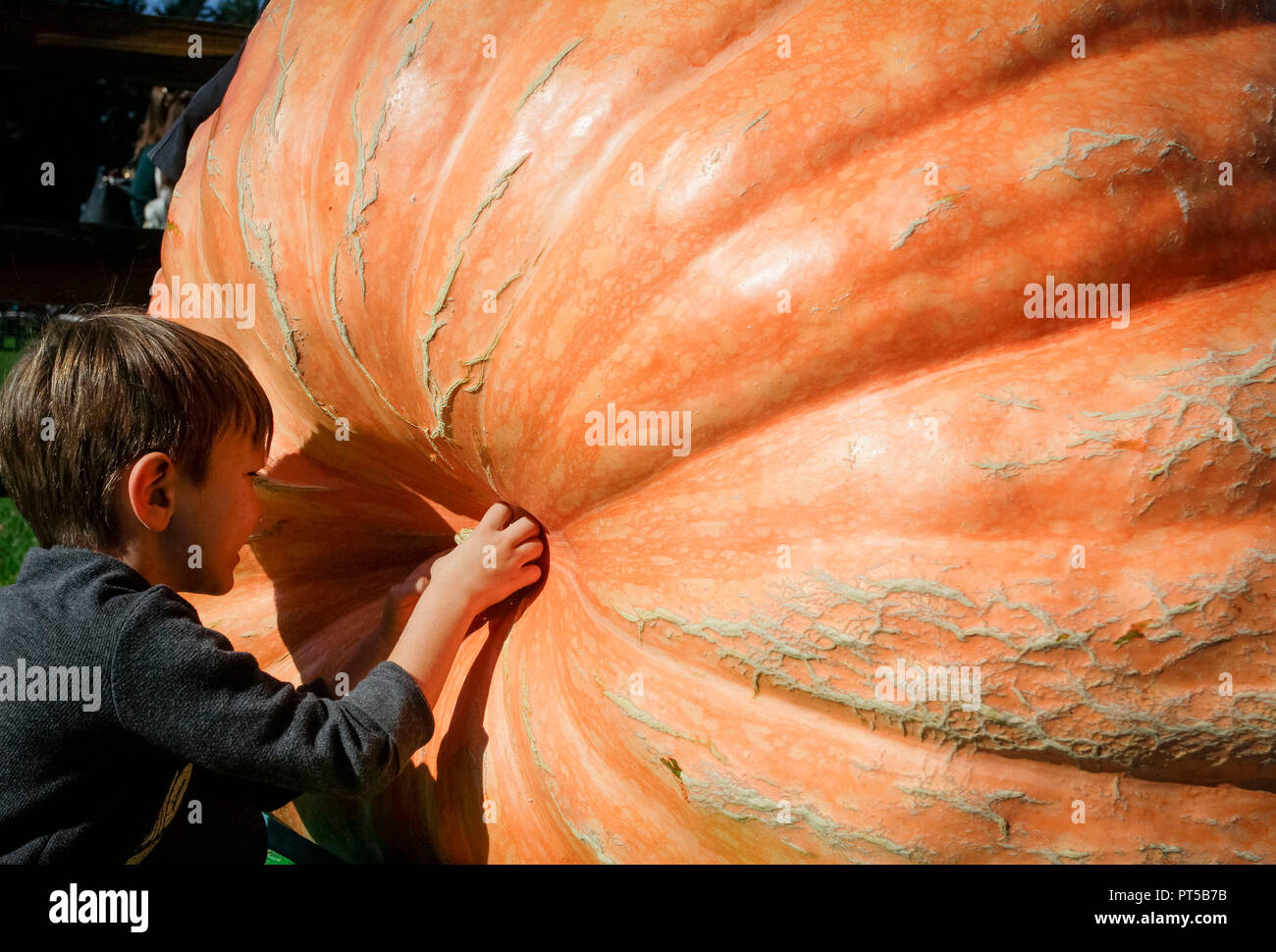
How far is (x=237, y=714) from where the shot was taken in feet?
3.96

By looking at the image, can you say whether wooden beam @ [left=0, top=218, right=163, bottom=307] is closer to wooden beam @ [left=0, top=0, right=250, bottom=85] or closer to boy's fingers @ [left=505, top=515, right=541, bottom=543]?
wooden beam @ [left=0, top=0, right=250, bottom=85]

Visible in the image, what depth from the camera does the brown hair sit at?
1.30m

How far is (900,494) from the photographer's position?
106cm

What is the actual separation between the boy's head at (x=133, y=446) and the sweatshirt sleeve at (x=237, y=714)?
114 mm

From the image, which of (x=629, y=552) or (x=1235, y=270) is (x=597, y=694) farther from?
(x=1235, y=270)

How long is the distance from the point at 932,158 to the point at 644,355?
38cm

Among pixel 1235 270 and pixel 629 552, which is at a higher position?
pixel 1235 270

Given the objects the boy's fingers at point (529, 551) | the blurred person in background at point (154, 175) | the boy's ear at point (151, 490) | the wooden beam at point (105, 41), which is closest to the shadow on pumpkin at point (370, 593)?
the boy's fingers at point (529, 551)

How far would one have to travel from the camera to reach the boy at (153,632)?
3.94ft

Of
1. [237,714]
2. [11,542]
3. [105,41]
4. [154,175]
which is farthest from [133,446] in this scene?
[154,175]

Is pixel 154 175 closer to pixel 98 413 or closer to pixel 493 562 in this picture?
pixel 98 413

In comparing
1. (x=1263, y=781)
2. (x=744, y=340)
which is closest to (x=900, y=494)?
(x=744, y=340)

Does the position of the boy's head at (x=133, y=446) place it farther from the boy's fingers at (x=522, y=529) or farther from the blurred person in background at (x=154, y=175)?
the blurred person in background at (x=154, y=175)

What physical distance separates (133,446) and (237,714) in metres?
0.38
